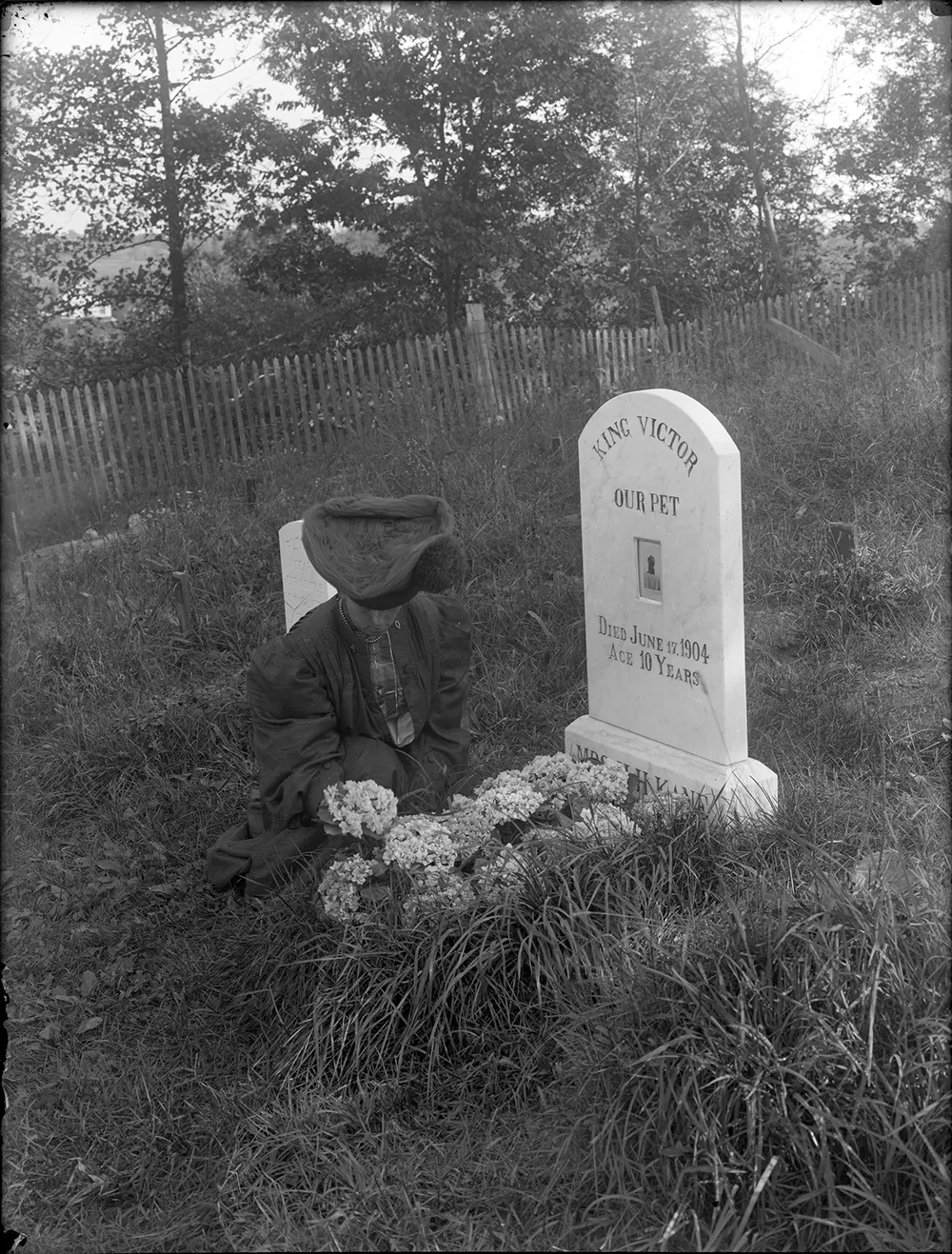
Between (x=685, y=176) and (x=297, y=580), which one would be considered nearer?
(x=297, y=580)

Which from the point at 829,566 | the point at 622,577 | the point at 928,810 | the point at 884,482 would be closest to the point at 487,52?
the point at 884,482

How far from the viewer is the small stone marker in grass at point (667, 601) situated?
386 centimetres

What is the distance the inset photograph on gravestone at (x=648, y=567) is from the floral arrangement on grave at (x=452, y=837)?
745 millimetres

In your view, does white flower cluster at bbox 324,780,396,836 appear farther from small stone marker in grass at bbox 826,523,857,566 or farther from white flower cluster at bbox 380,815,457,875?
small stone marker in grass at bbox 826,523,857,566

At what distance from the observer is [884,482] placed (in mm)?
6715

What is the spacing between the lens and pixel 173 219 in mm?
15336

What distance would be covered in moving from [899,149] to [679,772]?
1649cm

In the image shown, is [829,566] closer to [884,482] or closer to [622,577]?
[884,482]

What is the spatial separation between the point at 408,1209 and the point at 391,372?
377 inches

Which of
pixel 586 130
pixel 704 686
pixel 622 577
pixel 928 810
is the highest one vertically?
pixel 586 130

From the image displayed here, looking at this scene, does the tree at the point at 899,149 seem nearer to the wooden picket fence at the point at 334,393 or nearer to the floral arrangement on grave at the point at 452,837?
the wooden picket fence at the point at 334,393

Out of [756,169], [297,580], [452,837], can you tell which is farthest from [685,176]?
[452,837]

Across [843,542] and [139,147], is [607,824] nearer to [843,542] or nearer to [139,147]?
[843,542]

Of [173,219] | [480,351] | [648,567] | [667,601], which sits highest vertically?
[173,219]
